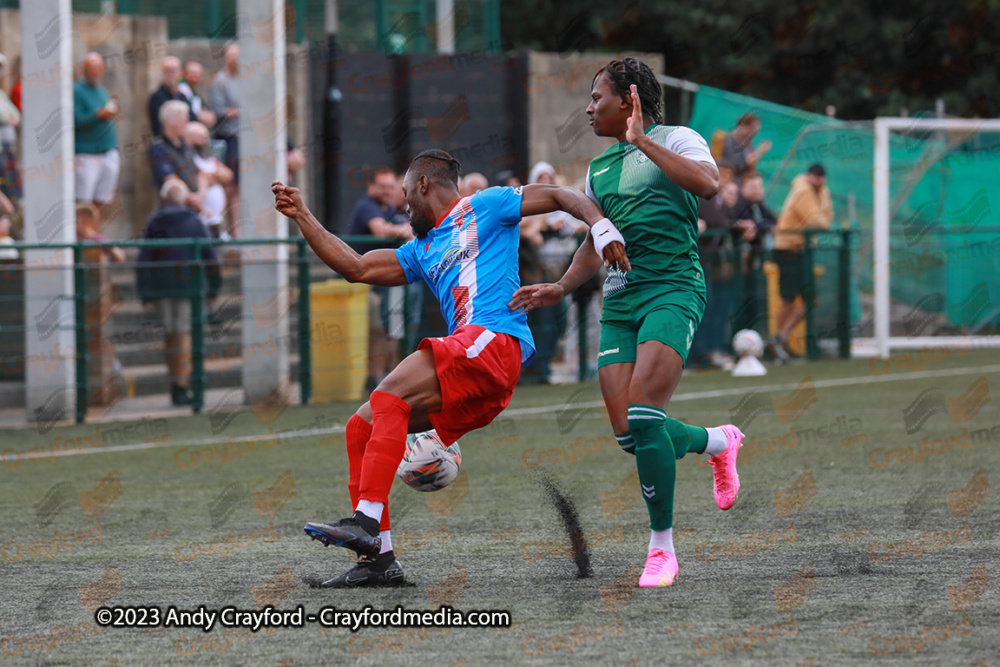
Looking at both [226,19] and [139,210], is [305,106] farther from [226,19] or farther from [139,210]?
[139,210]

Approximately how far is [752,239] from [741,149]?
1.28 metres

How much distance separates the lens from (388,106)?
19984 millimetres

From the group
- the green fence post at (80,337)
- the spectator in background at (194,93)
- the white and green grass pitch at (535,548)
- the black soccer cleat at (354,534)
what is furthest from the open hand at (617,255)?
the spectator in background at (194,93)

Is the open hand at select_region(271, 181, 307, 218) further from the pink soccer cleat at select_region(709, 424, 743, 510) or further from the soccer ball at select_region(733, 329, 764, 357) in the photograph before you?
the soccer ball at select_region(733, 329, 764, 357)

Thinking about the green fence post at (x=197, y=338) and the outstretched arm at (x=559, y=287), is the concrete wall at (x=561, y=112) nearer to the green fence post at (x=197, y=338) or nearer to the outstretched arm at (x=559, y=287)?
the green fence post at (x=197, y=338)

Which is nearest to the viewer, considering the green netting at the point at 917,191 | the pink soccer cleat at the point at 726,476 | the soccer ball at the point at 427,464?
the soccer ball at the point at 427,464

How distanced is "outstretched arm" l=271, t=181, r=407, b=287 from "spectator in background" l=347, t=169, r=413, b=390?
28.0ft

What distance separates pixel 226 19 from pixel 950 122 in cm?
961

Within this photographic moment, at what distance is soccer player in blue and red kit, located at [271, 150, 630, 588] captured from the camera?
6.03 metres

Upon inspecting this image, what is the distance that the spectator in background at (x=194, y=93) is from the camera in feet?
52.0

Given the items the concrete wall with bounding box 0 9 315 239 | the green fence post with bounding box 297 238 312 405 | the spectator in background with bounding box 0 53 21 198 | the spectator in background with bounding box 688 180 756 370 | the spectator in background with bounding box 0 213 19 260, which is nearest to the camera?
the spectator in background with bounding box 0 213 19 260

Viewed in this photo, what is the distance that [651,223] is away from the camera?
630cm

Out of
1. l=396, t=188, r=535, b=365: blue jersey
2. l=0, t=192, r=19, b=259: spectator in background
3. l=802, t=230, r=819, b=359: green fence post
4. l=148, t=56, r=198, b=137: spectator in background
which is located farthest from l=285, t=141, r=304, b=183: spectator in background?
l=396, t=188, r=535, b=365: blue jersey

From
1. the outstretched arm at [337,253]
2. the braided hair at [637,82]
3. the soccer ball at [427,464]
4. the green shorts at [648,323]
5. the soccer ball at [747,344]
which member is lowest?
the soccer ball at [747,344]
